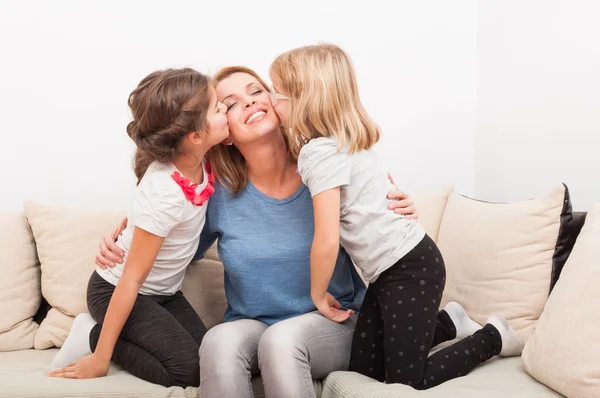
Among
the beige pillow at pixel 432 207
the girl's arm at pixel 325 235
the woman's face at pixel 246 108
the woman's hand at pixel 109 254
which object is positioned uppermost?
the woman's face at pixel 246 108

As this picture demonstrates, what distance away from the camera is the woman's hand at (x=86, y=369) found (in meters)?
1.82

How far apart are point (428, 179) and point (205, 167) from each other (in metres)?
1.26

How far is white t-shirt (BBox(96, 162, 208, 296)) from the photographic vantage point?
179 centimetres

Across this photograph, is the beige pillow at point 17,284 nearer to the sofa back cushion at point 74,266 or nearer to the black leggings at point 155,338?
the sofa back cushion at point 74,266

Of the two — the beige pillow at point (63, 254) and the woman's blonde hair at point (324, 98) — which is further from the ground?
the woman's blonde hair at point (324, 98)

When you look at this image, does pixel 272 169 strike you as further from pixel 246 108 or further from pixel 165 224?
pixel 165 224

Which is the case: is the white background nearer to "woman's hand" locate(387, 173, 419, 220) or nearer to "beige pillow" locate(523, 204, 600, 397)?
"beige pillow" locate(523, 204, 600, 397)

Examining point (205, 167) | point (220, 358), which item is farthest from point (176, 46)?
point (220, 358)

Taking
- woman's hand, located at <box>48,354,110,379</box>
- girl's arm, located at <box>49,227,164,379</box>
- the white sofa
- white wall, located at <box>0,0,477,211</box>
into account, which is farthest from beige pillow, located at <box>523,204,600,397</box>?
white wall, located at <box>0,0,477,211</box>

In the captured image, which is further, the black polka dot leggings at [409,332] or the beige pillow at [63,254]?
the beige pillow at [63,254]

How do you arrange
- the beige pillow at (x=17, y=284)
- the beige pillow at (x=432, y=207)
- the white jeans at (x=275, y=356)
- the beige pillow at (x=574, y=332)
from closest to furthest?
the beige pillow at (x=574, y=332), the white jeans at (x=275, y=356), the beige pillow at (x=17, y=284), the beige pillow at (x=432, y=207)

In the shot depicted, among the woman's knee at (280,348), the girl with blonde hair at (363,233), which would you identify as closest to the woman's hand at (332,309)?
the girl with blonde hair at (363,233)

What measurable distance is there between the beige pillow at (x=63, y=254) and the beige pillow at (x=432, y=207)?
1.04m

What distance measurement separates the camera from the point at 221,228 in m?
2.01
